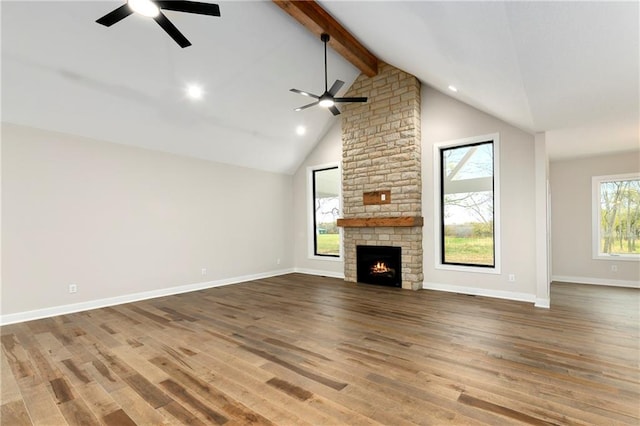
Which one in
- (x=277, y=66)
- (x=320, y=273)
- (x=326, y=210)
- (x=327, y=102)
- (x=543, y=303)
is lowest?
(x=320, y=273)

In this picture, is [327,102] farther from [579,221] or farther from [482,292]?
[579,221]

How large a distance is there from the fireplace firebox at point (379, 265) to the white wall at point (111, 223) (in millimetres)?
2401

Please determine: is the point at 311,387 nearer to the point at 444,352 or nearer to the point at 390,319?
the point at 444,352

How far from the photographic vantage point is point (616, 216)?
6.22 m

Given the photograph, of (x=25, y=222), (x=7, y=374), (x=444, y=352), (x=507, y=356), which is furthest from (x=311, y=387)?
(x=25, y=222)

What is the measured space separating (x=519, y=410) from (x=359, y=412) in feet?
3.46

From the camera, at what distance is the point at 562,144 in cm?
536

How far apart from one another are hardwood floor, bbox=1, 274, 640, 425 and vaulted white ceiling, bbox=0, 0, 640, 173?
99.7 inches

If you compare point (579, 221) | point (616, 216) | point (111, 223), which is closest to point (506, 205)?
point (579, 221)

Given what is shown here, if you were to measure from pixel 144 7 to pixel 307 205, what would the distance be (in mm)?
5717

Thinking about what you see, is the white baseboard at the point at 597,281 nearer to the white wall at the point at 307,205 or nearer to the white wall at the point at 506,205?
the white wall at the point at 506,205

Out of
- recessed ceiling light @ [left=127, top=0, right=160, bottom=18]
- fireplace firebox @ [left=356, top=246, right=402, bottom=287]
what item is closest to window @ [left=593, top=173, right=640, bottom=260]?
fireplace firebox @ [left=356, top=246, right=402, bottom=287]

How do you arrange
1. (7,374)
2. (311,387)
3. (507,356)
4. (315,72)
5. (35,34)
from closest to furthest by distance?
(311,387)
(7,374)
(507,356)
(35,34)
(315,72)

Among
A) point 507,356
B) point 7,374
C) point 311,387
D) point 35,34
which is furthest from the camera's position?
point 35,34
